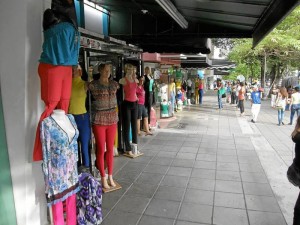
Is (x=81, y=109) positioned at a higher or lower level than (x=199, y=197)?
higher

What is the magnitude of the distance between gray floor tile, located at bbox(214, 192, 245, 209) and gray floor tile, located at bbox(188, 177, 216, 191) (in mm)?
245

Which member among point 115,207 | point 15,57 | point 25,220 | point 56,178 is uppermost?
point 15,57

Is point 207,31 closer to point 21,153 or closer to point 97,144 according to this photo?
point 97,144

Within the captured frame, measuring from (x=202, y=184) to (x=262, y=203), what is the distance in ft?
3.26

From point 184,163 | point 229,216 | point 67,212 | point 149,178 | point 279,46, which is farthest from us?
point 279,46

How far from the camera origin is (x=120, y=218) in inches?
138

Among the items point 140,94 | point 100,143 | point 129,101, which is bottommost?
point 100,143

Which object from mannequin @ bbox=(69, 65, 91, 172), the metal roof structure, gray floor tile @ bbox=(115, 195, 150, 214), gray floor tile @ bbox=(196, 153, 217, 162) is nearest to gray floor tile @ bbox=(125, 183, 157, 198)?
gray floor tile @ bbox=(115, 195, 150, 214)

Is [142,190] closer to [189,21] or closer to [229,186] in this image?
[229,186]

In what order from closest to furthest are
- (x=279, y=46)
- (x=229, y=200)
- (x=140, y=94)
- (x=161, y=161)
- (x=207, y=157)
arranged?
(x=229, y=200)
(x=161, y=161)
(x=207, y=157)
(x=140, y=94)
(x=279, y=46)

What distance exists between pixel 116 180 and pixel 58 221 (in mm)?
1996

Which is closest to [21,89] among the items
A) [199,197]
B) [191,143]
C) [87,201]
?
[87,201]

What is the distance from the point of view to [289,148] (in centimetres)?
721

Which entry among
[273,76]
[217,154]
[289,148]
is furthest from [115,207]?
[273,76]
